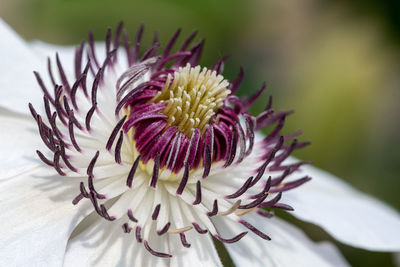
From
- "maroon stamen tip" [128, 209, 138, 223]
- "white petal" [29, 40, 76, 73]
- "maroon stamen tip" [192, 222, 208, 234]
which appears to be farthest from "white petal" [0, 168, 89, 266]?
"white petal" [29, 40, 76, 73]

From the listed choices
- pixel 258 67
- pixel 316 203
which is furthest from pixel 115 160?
pixel 258 67

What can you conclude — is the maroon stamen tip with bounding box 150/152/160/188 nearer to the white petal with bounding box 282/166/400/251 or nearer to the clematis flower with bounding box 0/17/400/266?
the clematis flower with bounding box 0/17/400/266

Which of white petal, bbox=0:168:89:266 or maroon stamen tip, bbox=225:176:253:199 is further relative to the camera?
maroon stamen tip, bbox=225:176:253:199

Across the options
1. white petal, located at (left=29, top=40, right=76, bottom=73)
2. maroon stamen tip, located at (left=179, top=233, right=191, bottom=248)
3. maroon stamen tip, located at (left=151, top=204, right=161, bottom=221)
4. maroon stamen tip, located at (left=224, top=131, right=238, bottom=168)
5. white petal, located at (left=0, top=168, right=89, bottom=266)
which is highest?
maroon stamen tip, located at (left=224, top=131, right=238, bottom=168)

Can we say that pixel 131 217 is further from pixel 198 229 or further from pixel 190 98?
pixel 190 98

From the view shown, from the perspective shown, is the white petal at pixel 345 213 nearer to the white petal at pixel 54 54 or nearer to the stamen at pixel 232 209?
the stamen at pixel 232 209

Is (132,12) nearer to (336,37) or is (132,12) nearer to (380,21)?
(336,37)
